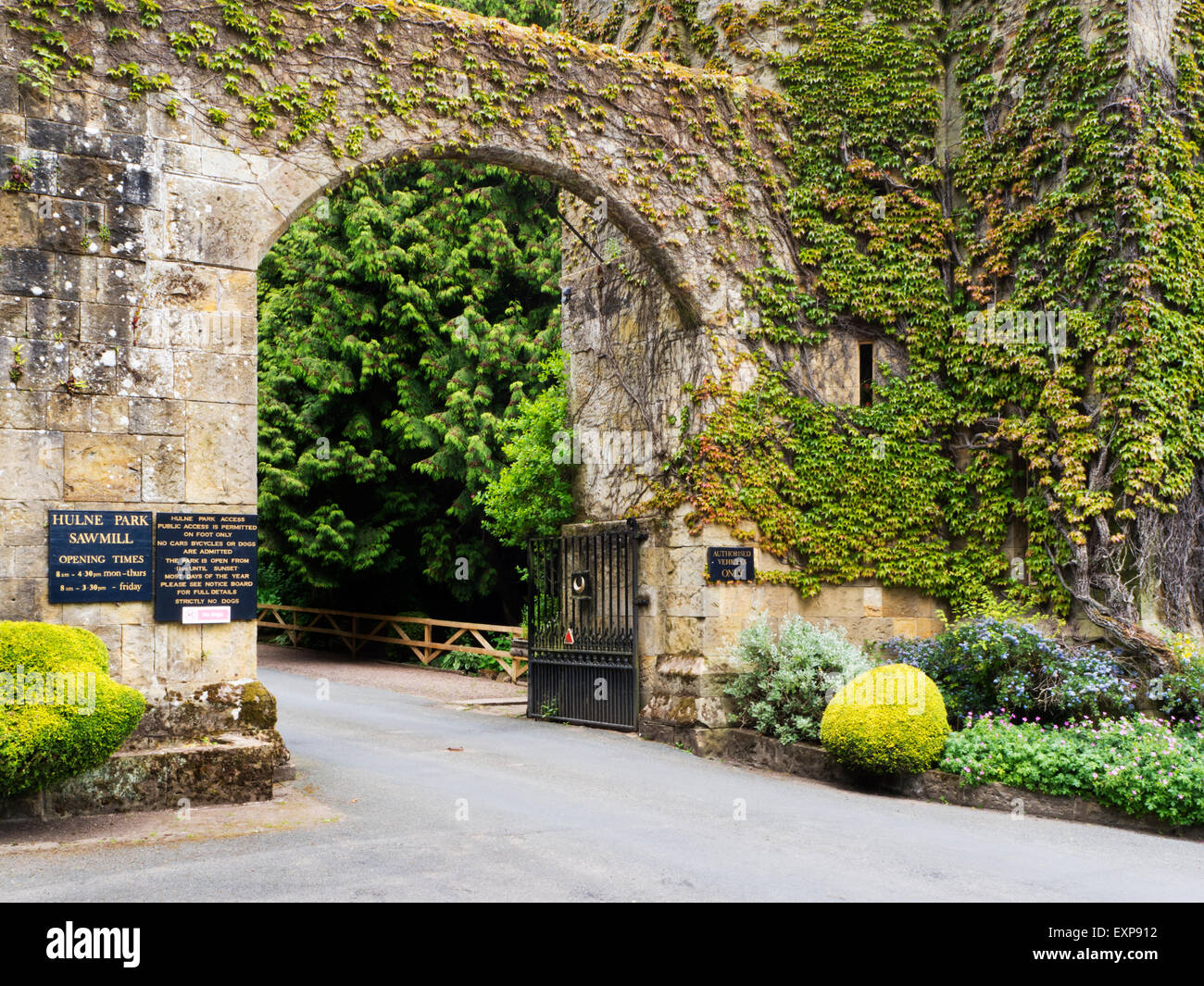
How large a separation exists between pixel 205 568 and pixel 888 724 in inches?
211

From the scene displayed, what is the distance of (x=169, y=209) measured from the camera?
27.5 feet

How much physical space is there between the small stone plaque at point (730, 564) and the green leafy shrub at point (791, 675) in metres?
0.50

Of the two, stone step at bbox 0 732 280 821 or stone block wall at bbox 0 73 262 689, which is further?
stone block wall at bbox 0 73 262 689

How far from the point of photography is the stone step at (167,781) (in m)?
7.32

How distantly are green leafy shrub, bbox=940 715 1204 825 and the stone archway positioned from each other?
5689 mm

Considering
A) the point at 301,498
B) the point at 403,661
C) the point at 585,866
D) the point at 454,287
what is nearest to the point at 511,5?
the point at 454,287

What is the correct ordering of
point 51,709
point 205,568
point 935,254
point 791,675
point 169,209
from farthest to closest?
1. point 935,254
2. point 791,675
3. point 169,209
4. point 205,568
5. point 51,709

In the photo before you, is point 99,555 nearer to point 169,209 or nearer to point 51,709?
point 51,709

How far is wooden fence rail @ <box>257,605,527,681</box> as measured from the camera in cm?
1781

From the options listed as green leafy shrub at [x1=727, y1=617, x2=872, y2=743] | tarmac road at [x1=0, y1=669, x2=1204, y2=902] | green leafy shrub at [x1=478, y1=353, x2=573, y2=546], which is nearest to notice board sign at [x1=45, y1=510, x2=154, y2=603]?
tarmac road at [x1=0, y1=669, x2=1204, y2=902]

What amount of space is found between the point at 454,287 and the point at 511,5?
19.8 ft

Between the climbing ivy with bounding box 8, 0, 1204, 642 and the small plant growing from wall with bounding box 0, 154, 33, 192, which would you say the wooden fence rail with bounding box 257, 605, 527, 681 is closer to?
the climbing ivy with bounding box 8, 0, 1204, 642

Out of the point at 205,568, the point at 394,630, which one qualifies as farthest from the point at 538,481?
the point at 394,630

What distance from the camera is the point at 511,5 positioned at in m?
→ 21.0
